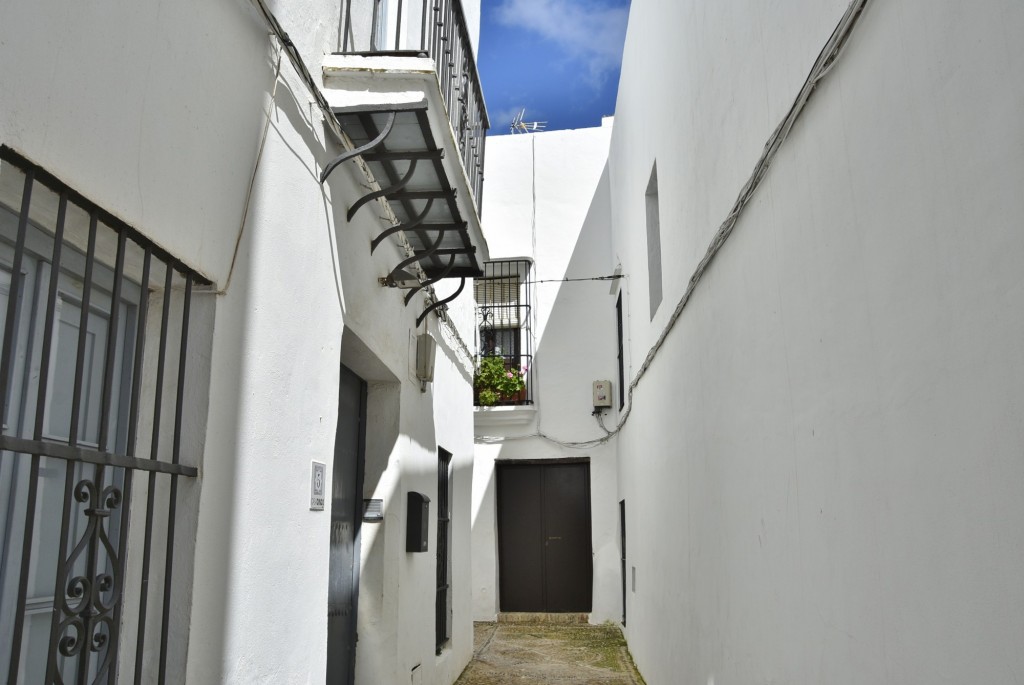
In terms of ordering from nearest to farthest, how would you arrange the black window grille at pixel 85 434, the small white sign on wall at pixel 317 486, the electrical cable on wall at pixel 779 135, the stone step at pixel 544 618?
the black window grille at pixel 85 434, the electrical cable on wall at pixel 779 135, the small white sign on wall at pixel 317 486, the stone step at pixel 544 618

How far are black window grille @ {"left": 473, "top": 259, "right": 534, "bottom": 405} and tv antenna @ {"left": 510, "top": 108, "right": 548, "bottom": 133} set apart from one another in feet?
6.93

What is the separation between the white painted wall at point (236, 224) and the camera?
5.31ft

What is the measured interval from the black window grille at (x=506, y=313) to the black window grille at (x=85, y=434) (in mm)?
8298

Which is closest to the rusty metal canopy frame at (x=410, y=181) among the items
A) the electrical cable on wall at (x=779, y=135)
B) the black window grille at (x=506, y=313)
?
the electrical cable on wall at (x=779, y=135)

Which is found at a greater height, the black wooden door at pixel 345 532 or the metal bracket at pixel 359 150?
the metal bracket at pixel 359 150

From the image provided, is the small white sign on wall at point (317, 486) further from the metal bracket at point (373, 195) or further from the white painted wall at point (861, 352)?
the white painted wall at point (861, 352)

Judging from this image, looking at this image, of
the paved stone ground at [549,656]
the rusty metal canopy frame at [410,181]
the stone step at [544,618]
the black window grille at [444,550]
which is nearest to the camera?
the rusty metal canopy frame at [410,181]

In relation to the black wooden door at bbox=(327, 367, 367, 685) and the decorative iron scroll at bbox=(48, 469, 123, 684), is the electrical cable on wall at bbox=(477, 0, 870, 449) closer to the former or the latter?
the black wooden door at bbox=(327, 367, 367, 685)

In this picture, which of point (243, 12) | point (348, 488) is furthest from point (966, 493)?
point (348, 488)

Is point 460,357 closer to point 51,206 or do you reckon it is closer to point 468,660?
point 468,660

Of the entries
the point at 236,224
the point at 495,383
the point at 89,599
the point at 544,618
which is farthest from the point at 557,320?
the point at 89,599

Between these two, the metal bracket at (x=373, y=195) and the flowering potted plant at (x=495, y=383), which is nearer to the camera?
the metal bracket at (x=373, y=195)

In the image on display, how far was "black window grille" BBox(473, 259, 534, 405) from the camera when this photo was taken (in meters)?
10.5

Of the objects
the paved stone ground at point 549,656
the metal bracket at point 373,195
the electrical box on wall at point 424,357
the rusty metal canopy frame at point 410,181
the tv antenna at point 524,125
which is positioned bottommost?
the paved stone ground at point 549,656
